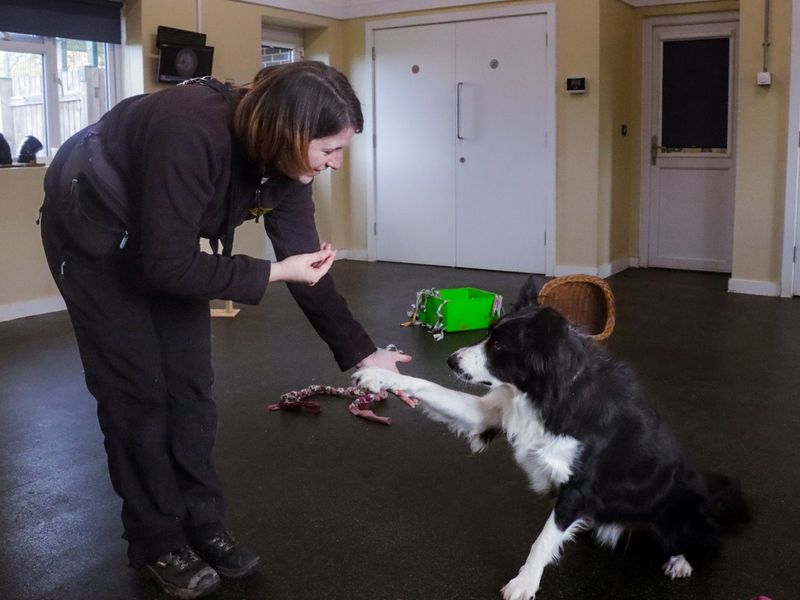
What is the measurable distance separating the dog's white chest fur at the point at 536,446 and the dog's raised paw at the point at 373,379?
0.30 m

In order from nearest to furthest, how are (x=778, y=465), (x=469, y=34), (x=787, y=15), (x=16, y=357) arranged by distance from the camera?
1. (x=778, y=465)
2. (x=16, y=357)
3. (x=787, y=15)
4. (x=469, y=34)

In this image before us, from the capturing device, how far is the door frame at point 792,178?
587cm

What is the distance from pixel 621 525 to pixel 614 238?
5.45m

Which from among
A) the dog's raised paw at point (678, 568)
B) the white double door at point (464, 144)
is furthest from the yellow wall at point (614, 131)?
the dog's raised paw at point (678, 568)

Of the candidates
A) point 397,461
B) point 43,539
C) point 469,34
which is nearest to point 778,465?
point 397,461

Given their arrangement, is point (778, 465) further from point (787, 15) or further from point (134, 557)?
point (787, 15)

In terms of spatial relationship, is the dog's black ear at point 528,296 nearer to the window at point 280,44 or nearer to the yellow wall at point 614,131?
the yellow wall at point 614,131

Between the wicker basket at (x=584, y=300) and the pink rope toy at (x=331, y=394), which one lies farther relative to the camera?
the wicker basket at (x=584, y=300)

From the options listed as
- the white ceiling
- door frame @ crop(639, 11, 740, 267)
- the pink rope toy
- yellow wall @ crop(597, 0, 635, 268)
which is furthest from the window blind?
door frame @ crop(639, 11, 740, 267)

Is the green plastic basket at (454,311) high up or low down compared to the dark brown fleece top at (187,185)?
down

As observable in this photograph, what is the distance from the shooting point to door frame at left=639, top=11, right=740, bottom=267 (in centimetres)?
718

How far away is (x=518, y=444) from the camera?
7.09 ft

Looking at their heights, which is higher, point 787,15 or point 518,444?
point 787,15

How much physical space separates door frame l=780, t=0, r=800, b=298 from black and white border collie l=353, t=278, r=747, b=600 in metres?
4.33
